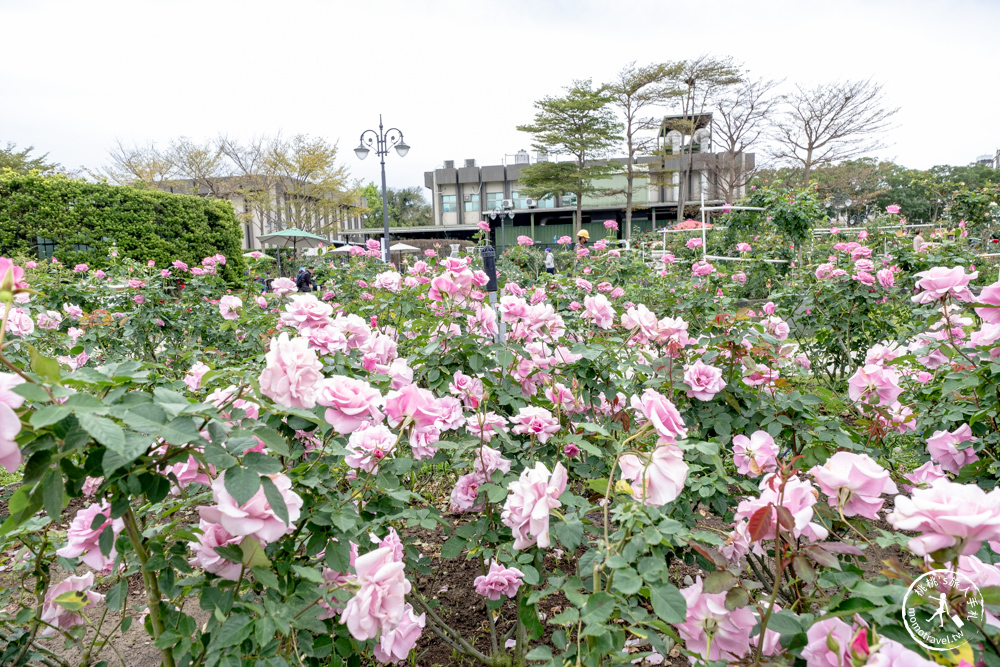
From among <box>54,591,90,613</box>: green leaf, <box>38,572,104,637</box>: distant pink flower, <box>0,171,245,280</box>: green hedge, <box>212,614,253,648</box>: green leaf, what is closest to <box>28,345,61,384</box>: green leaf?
<box>212,614,253,648</box>: green leaf

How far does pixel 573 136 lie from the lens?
2852 cm

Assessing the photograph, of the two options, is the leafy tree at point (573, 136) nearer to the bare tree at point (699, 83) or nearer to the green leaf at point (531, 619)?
the bare tree at point (699, 83)

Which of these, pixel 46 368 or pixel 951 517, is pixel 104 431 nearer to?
pixel 46 368

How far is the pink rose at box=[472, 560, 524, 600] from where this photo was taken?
1.32m

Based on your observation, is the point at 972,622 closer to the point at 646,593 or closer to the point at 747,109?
the point at 646,593

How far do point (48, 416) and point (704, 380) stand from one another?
57.5 inches

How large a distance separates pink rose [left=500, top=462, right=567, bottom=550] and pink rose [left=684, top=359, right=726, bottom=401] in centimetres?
77

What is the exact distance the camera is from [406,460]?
1160mm

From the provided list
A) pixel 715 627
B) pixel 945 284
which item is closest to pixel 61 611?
pixel 715 627

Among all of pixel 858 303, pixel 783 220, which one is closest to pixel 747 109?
pixel 783 220

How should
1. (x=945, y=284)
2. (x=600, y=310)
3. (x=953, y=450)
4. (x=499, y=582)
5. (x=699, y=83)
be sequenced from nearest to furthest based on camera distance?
(x=499, y=582) < (x=953, y=450) < (x=945, y=284) < (x=600, y=310) < (x=699, y=83)

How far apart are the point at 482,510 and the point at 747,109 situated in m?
28.8

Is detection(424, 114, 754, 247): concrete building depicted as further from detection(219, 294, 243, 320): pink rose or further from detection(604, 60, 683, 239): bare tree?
detection(219, 294, 243, 320): pink rose

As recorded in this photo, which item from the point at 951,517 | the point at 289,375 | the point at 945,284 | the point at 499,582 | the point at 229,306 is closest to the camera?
the point at 951,517
